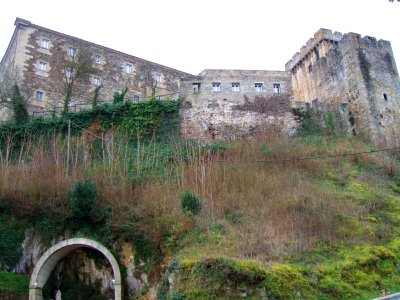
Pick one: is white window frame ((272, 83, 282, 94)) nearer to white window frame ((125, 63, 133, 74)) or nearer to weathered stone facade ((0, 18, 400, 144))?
weathered stone facade ((0, 18, 400, 144))

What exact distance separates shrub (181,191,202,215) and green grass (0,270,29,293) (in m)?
4.90

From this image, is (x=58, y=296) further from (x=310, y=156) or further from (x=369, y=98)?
(x=369, y=98)

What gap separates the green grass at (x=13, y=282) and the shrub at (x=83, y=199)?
2.25 m

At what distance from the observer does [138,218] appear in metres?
12.7

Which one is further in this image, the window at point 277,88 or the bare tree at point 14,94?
the window at point 277,88

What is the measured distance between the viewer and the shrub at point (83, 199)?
42.0 feet

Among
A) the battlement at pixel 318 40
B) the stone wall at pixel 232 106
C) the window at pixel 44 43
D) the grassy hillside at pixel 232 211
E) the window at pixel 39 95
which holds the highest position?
the window at pixel 44 43

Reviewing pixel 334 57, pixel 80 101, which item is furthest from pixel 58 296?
pixel 334 57

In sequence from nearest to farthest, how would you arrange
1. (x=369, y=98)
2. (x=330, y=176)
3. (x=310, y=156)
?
(x=330, y=176)
(x=310, y=156)
(x=369, y=98)

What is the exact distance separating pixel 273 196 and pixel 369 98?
11524mm

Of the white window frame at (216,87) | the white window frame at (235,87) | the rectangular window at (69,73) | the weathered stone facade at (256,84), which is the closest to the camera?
the weathered stone facade at (256,84)

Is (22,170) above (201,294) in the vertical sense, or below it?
above

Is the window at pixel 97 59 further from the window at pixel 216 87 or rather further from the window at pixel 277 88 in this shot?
the window at pixel 277 88

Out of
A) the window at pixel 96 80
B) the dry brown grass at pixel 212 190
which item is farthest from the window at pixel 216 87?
the window at pixel 96 80
